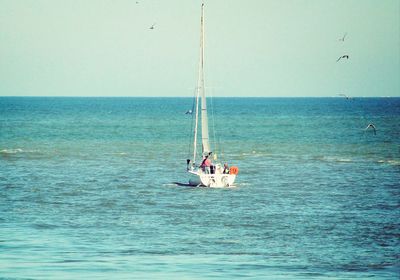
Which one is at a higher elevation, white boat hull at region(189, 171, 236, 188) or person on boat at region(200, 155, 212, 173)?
person on boat at region(200, 155, 212, 173)

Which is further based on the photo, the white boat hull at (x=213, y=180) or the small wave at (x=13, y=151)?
the small wave at (x=13, y=151)

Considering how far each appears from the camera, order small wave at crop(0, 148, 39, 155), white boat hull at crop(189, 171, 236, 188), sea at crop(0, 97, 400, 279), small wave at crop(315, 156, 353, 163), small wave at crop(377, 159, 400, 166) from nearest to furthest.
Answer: sea at crop(0, 97, 400, 279)
white boat hull at crop(189, 171, 236, 188)
small wave at crop(377, 159, 400, 166)
small wave at crop(315, 156, 353, 163)
small wave at crop(0, 148, 39, 155)

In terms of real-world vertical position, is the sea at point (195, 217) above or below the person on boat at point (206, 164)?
below

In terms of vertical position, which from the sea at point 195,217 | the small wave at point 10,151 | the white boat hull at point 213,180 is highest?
the small wave at point 10,151

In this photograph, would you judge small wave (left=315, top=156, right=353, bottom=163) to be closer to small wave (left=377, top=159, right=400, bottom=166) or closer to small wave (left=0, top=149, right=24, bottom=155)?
small wave (left=377, top=159, right=400, bottom=166)

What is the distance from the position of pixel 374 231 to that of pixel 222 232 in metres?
7.43

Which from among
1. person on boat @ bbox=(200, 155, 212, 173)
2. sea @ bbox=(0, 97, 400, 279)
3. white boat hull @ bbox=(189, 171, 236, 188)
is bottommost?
sea @ bbox=(0, 97, 400, 279)

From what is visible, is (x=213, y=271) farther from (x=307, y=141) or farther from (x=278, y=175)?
(x=307, y=141)

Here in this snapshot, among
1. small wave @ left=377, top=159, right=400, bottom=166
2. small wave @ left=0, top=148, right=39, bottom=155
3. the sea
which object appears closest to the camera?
the sea

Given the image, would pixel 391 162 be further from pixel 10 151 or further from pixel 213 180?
pixel 10 151

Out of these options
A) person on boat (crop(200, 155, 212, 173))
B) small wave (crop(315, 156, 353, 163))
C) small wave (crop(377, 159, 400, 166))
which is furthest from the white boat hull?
small wave (crop(315, 156, 353, 163))

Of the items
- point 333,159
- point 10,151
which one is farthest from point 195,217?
point 10,151

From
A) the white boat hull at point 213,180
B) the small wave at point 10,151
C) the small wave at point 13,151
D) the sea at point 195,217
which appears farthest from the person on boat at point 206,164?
the small wave at point 10,151

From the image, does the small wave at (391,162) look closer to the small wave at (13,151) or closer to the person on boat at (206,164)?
the person on boat at (206,164)
